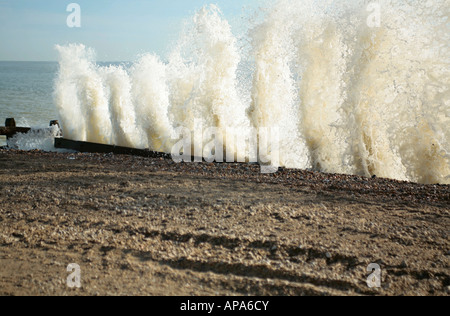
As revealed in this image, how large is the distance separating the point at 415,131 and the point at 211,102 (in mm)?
4508

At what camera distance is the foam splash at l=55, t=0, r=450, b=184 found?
23.3 feet

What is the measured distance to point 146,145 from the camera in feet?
37.7

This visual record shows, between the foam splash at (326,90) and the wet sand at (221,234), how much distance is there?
61.3 inches

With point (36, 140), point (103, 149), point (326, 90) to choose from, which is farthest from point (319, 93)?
point (36, 140)

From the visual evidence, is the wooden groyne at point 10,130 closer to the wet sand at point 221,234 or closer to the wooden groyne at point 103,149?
the wooden groyne at point 103,149

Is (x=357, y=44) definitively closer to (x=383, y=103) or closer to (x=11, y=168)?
(x=383, y=103)

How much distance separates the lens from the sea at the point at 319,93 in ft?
23.3

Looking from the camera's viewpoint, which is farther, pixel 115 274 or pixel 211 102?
pixel 211 102

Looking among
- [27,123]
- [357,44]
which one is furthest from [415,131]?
[27,123]

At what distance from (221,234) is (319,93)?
547cm

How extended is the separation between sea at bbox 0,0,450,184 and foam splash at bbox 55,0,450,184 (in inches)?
0.8

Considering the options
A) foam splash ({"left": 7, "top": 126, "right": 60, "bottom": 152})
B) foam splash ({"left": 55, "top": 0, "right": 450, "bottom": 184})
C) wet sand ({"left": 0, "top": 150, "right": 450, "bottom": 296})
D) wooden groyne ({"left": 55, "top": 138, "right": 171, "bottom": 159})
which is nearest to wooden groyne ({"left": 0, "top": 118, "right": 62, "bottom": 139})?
foam splash ({"left": 7, "top": 126, "right": 60, "bottom": 152})

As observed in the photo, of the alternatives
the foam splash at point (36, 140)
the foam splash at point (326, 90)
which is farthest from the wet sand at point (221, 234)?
the foam splash at point (36, 140)
